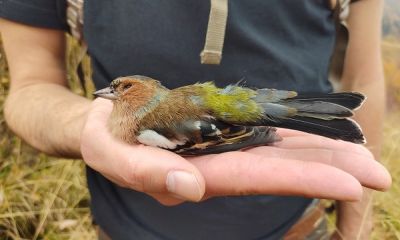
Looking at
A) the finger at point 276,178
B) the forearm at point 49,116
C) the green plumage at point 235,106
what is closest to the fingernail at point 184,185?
the finger at point 276,178

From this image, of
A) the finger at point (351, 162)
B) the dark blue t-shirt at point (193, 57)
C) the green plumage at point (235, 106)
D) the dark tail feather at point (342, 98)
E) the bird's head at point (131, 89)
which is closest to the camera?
the finger at point (351, 162)

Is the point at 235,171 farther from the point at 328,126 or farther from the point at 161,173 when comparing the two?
the point at 328,126

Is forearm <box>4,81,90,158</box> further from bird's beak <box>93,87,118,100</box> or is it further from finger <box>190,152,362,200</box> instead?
finger <box>190,152,362,200</box>

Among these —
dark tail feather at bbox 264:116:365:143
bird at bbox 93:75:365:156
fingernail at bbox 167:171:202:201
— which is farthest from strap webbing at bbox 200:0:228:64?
fingernail at bbox 167:171:202:201

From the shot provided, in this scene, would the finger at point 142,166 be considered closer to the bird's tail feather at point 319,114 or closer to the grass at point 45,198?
the bird's tail feather at point 319,114

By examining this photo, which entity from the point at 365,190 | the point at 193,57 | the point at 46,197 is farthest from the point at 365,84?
the point at 46,197

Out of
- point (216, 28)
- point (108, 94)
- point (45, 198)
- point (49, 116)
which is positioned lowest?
point (45, 198)
